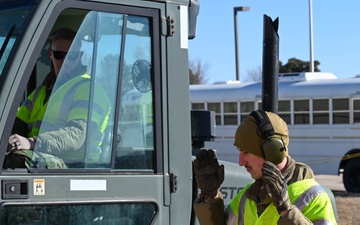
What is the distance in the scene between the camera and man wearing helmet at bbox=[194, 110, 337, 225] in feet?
9.96

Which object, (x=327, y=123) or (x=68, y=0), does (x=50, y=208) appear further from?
(x=327, y=123)

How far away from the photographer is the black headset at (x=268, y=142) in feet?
10.5

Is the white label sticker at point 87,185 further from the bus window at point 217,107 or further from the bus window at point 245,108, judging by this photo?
the bus window at point 217,107

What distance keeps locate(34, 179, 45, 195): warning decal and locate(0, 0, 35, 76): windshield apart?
20.6 inches

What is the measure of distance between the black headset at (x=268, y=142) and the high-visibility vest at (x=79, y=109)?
89 centimetres

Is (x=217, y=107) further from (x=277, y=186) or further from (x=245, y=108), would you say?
(x=277, y=186)

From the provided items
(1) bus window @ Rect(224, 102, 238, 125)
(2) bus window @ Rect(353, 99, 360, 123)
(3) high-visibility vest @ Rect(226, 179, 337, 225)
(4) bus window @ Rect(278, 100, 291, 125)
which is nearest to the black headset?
(3) high-visibility vest @ Rect(226, 179, 337, 225)

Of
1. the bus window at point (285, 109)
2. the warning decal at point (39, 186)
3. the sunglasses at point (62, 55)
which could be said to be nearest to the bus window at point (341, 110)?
the bus window at point (285, 109)

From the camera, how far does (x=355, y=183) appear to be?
59.9 ft

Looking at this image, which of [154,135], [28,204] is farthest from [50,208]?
[154,135]

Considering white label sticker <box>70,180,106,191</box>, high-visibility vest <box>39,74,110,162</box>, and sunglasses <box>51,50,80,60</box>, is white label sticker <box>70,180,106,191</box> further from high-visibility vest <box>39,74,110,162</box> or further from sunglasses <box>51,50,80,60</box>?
sunglasses <box>51,50,80,60</box>

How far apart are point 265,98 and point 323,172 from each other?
14619 mm

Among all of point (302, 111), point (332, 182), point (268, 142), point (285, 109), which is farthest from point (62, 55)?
point (332, 182)

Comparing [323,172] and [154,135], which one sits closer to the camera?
[154,135]
